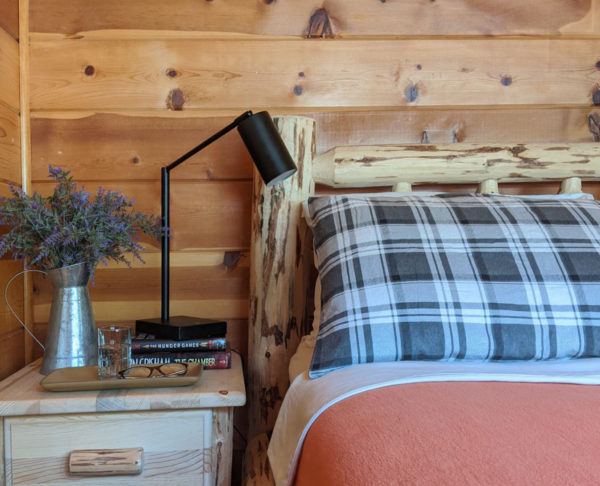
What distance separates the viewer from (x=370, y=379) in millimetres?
841

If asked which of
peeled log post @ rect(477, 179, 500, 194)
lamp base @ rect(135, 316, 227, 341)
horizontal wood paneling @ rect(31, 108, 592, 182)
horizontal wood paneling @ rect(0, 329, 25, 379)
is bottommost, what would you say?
horizontal wood paneling @ rect(0, 329, 25, 379)

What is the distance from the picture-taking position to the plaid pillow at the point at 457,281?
0.96 m

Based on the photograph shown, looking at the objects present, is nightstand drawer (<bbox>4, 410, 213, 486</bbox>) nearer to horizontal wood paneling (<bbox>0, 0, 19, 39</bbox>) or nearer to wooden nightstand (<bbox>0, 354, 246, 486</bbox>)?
wooden nightstand (<bbox>0, 354, 246, 486</bbox>)

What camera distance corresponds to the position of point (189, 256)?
1.52 m

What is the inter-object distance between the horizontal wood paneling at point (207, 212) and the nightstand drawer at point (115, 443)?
600mm

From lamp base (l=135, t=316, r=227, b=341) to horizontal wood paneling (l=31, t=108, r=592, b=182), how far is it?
45 cm

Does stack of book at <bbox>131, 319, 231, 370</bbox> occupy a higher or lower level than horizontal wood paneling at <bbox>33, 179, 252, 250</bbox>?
lower

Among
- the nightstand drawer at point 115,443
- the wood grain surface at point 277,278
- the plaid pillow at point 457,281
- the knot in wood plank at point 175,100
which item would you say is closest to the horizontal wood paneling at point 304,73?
the knot in wood plank at point 175,100

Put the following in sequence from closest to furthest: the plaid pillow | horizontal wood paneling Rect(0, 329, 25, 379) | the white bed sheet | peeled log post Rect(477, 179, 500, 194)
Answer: the white bed sheet
the plaid pillow
horizontal wood paneling Rect(0, 329, 25, 379)
peeled log post Rect(477, 179, 500, 194)

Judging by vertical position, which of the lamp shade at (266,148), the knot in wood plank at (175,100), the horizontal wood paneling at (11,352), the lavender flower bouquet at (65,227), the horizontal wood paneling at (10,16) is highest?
the horizontal wood paneling at (10,16)

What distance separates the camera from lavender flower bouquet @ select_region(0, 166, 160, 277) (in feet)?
3.63

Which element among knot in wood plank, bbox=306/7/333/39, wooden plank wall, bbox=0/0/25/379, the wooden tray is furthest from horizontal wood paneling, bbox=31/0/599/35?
the wooden tray

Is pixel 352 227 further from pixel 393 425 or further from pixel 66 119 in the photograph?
pixel 66 119

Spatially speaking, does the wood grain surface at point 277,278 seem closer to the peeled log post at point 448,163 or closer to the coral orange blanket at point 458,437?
the peeled log post at point 448,163
